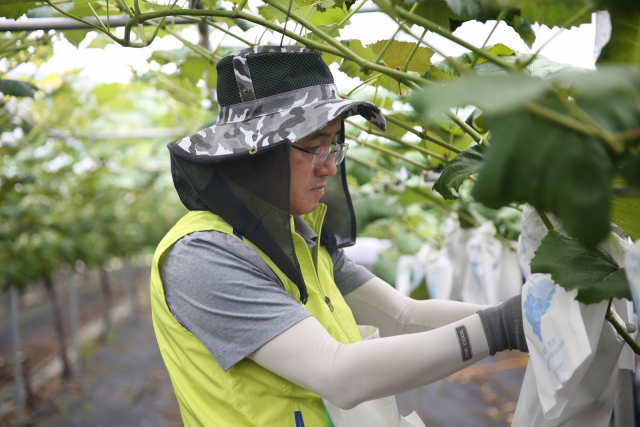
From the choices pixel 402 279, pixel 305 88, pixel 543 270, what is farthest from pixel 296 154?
pixel 402 279

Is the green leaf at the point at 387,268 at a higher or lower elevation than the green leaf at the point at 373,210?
lower

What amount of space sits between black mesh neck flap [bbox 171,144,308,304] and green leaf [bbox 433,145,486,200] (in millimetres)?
366

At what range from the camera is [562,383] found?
3.27 ft

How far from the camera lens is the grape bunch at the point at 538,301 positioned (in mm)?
1033

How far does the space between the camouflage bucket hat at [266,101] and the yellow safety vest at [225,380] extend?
0.66 feet

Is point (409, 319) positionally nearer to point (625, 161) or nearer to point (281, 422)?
point (281, 422)

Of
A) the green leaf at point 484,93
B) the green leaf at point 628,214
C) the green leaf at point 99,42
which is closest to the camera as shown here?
the green leaf at point 484,93

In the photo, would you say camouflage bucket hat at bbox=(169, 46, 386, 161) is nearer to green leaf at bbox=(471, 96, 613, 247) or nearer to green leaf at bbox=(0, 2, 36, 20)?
green leaf at bbox=(0, 2, 36, 20)

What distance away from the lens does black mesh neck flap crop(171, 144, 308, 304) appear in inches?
50.3

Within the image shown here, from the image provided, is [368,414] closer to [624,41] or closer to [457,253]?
[624,41]

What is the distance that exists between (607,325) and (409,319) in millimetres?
692

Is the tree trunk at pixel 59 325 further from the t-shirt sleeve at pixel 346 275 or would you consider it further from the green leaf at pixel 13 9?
the green leaf at pixel 13 9

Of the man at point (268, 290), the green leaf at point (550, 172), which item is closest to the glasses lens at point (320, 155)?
the man at point (268, 290)

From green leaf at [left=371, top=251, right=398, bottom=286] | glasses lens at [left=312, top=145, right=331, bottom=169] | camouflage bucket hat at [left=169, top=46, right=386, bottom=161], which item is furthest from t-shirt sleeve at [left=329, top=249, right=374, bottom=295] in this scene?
green leaf at [left=371, top=251, right=398, bottom=286]
